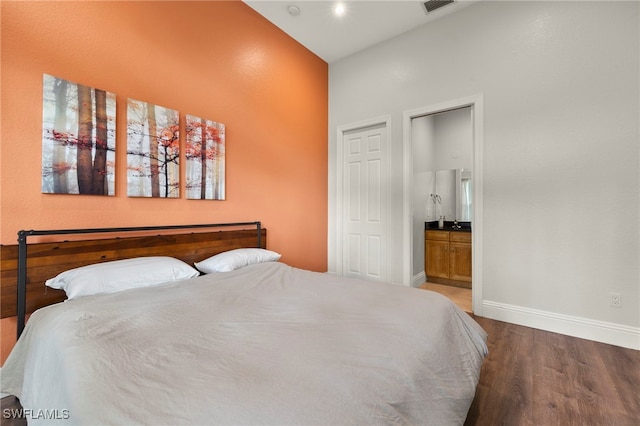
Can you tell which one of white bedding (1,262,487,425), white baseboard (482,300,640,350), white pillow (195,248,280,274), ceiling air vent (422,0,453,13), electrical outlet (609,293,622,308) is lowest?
white baseboard (482,300,640,350)

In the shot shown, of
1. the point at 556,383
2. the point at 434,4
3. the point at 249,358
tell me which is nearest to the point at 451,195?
the point at 434,4

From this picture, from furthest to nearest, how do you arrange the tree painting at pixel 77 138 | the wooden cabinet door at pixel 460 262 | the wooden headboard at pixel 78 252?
the wooden cabinet door at pixel 460 262 → the tree painting at pixel 77 138 → the wooden headboard at pixel 78 252

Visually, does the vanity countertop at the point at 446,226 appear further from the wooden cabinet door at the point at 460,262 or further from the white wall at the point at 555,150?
the white wall at the point at 555,150

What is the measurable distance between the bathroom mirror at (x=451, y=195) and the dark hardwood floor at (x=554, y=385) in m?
2.40

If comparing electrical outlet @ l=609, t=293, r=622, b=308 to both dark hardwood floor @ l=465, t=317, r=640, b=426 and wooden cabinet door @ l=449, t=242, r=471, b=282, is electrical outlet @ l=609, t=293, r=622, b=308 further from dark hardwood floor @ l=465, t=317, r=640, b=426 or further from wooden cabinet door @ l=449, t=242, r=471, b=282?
wooden cabinet door @ l=449, t=242, r=471, b=282

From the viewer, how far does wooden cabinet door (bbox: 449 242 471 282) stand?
3.85m

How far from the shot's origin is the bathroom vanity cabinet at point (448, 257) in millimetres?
3877

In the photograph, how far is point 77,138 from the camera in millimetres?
1802

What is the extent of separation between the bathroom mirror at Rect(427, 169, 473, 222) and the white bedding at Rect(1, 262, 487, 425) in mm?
3338

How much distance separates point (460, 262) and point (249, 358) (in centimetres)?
380

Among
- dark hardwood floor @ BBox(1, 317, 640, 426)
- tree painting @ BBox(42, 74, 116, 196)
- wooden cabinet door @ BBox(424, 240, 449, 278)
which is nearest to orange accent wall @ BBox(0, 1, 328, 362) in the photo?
tree painting @ BBox(42, 74, 116, 196)

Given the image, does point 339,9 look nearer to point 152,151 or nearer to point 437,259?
point 152,151

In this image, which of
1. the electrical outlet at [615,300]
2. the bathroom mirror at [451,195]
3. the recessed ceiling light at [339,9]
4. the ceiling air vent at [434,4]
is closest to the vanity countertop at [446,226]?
the bathroom mirror at [451,195]

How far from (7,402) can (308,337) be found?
193 cm
